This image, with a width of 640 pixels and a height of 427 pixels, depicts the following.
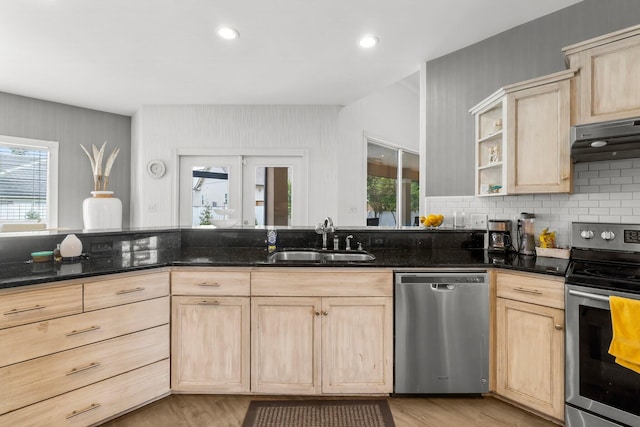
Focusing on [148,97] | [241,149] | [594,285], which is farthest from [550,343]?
[148,97]

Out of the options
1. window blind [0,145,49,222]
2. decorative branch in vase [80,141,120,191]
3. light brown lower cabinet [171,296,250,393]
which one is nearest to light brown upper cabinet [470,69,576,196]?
light brown lower cabinet [171,296,250,393]

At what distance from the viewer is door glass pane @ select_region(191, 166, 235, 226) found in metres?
5.13

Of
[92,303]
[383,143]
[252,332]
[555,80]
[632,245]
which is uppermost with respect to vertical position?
[383,143]

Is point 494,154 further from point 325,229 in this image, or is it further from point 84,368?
point 84,368

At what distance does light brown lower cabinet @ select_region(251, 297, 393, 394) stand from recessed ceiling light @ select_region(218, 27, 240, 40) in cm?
229

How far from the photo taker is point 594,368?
1.71 meters

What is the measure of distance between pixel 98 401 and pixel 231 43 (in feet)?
9.66

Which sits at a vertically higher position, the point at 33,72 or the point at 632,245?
the point at 33,72

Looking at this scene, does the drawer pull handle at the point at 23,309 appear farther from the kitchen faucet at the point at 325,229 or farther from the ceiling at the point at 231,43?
the ceiling at the point at 231,43

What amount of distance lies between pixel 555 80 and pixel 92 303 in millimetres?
3041

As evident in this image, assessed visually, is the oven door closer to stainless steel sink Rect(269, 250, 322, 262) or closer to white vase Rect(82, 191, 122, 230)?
stainless steel sink Rect(269, 250, 322, 262)

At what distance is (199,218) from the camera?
518 cm

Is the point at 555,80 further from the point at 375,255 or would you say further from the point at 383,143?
the point at 383,143

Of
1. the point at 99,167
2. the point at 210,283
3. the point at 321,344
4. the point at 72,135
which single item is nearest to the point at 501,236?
the point at 321,344
